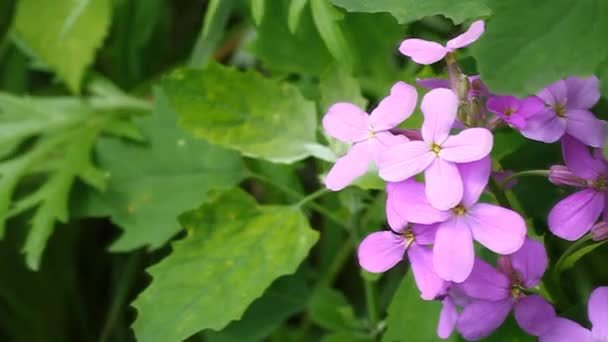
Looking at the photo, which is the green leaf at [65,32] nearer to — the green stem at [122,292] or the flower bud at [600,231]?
the green stem at [122,292]

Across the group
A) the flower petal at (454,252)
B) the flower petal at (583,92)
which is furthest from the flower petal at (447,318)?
the flower petal at (583,92)

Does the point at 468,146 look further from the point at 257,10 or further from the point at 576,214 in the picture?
the point at 257,10

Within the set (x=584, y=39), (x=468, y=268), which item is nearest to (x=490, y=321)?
(x=468, y=268)

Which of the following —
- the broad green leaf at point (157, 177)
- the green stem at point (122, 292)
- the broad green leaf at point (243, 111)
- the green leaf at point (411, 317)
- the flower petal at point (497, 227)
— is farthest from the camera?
the green stem at point (122, 292)

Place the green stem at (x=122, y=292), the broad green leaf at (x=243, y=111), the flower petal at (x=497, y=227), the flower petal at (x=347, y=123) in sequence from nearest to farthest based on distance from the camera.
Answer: the flower petal at (x=497, y=227) → the flower petal at (x=347, y=123) → the broad green leaf at (x=243, y=111) → the green stem at (x=122, y=292)

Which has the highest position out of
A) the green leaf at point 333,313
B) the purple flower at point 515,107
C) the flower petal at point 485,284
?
the purple flower at point 515,107

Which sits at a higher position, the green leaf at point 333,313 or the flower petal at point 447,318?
the flower petal at point 447,318

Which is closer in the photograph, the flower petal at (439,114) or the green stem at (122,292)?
the flower petal at (439,114)

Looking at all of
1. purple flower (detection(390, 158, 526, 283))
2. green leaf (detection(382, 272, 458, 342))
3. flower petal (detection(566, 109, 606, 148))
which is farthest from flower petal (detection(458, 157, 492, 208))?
green leaf (detection(382, 272, 458, 342))
